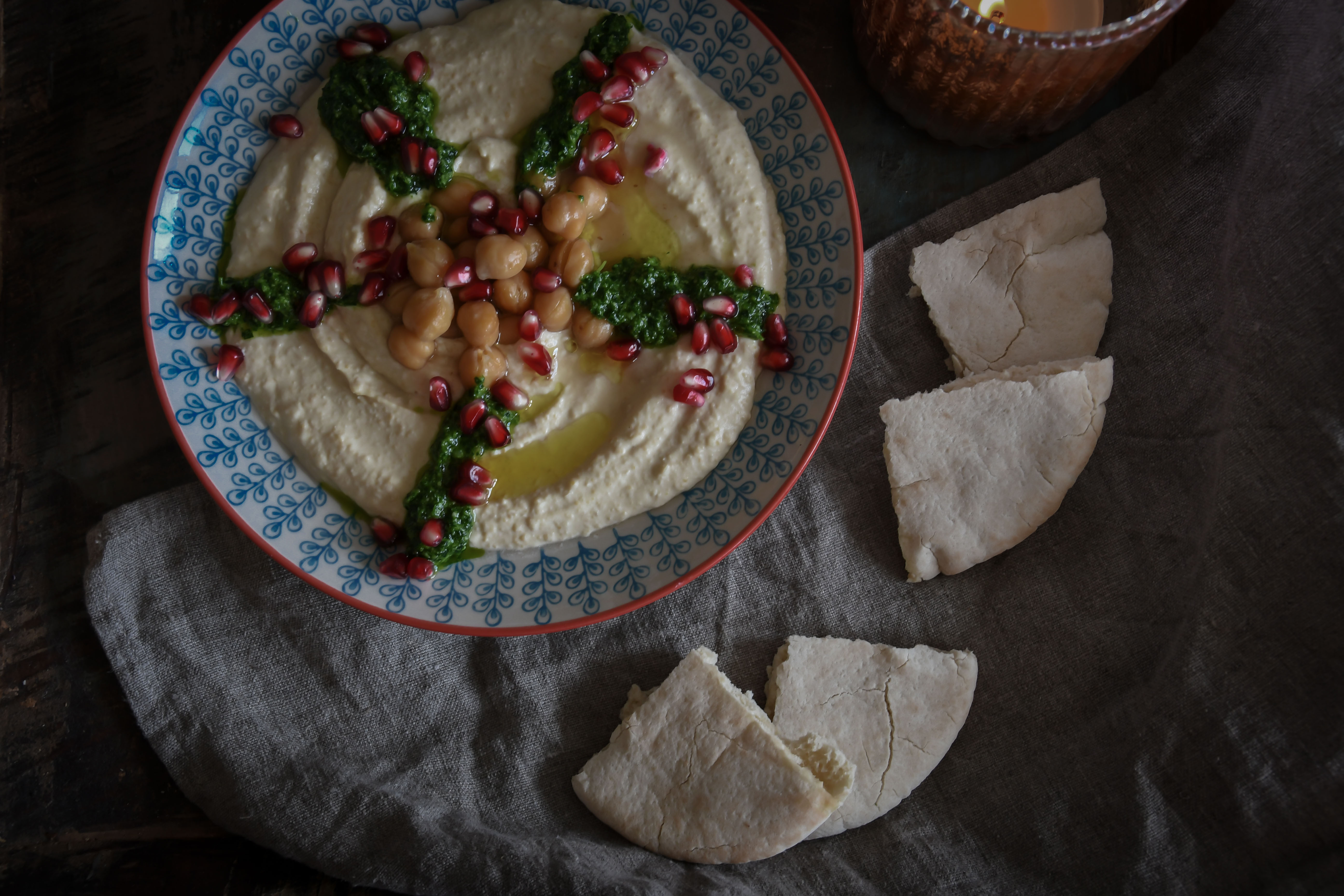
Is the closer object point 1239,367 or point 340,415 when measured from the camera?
point 340,415

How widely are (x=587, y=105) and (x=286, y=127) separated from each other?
107 centimetres

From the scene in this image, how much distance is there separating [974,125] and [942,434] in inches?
49.2

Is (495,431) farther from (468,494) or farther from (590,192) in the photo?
(590,192)

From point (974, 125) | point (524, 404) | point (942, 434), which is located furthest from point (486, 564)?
point (974, 125)

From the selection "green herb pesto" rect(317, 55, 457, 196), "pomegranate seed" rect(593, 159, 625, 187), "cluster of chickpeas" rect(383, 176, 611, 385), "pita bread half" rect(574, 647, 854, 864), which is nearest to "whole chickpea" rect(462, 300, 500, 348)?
"cluster of chickpeas" rect(383, 176, 611, 385)

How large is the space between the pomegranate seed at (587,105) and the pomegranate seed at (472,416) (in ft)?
3.43

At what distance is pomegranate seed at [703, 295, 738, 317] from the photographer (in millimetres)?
2820

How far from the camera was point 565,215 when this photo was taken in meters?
2.80

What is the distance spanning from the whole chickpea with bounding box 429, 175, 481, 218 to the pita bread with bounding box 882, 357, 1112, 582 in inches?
68.3

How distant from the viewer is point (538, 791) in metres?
3.15

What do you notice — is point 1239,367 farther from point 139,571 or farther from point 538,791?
point 139,571

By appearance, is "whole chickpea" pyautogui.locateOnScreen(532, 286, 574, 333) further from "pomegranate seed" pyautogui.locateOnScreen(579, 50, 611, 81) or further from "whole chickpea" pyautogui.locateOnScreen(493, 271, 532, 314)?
"pomegranate seed" pyautogui.locateOnScreen(579, 50, 611, 81)

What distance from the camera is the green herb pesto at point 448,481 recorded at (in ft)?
9.18

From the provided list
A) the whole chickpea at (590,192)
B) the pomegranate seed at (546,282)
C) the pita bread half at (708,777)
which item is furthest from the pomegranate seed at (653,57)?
the pita bread half at (708,777)
